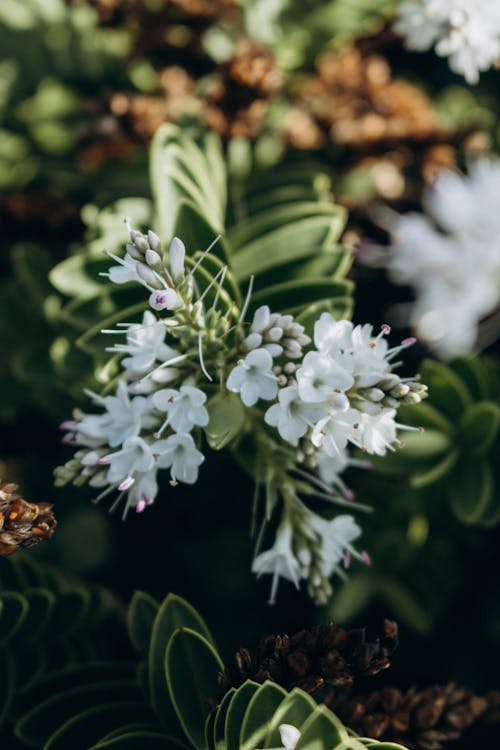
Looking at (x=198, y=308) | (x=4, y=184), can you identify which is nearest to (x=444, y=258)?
(x=198, y=308)

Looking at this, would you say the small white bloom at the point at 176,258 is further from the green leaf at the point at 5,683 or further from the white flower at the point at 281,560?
the green leaf at the point at 5,683

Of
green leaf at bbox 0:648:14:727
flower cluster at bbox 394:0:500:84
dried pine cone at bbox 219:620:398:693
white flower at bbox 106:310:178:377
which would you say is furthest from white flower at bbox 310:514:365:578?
Answer: flower cluster at bbox 394:0:500:84

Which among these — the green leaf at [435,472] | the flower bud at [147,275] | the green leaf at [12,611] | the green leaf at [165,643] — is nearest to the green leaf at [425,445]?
the green leaf at [435,472]

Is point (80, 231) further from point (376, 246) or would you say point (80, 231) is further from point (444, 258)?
point (444, 258)

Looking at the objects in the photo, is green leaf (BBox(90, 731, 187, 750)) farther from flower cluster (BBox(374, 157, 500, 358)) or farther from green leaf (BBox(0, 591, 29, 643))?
flower cluster (BBox(374, 157, 500, 358))

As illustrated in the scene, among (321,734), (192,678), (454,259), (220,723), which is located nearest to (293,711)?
(321,734)

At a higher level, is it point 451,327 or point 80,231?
point 80,231
